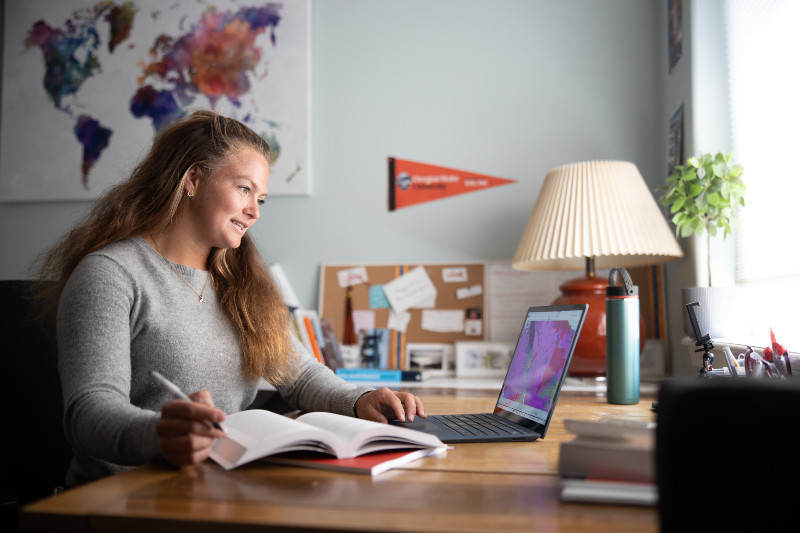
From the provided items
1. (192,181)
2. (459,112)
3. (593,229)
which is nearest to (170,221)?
(192,181)

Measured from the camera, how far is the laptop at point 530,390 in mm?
946

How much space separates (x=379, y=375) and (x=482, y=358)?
377 mm

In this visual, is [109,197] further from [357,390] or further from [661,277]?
[661,277]

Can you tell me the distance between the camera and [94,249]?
3.78ft

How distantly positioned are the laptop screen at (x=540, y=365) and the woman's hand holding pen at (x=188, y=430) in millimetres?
479

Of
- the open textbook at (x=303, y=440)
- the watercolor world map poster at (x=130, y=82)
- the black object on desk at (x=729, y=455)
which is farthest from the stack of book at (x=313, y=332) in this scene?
the black object on desk at (x=729, y=455)

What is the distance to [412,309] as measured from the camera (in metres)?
2.24

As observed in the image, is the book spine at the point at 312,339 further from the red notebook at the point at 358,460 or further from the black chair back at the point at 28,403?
the red notebook at the point at 358,460

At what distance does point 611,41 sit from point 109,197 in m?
1.72

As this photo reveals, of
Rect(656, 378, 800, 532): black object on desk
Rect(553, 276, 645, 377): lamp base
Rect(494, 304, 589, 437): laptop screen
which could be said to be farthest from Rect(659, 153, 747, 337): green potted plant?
Rect(656, 378, 800, 532): black object on desk

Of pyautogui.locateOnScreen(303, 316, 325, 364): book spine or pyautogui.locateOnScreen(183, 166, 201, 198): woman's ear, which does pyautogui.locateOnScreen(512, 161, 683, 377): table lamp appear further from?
pyautogui.locateOnScreen(183, 166, 201, 198): woman's ear

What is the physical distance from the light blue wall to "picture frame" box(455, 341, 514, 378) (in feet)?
1.09

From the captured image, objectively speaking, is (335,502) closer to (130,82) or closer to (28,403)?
(28,403)

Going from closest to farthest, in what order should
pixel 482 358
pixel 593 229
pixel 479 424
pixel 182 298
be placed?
pixel 479 424 → pixel 182 298 → pixel 593 229 → pixel 482 358
